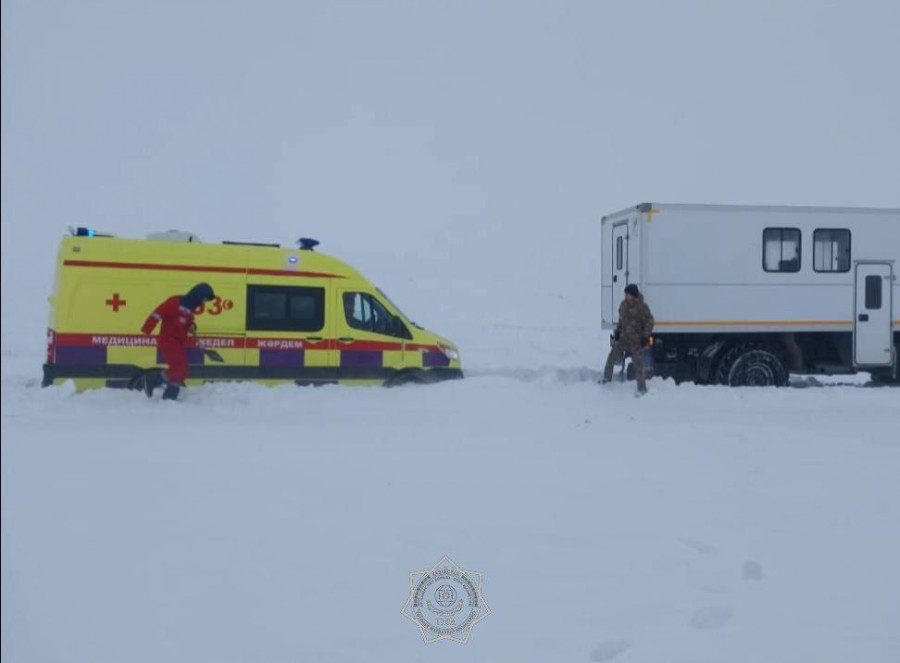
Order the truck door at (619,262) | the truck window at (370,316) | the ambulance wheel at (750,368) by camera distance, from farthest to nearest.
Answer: the truck door at (619,262)
the ambulance wheel at (750,368)
the truck window at (370,316)

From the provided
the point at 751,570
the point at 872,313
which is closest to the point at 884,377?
the point at 872,313

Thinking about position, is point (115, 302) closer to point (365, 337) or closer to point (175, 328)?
point (175, 328)

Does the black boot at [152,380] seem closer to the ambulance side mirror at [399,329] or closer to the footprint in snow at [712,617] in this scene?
the ambulance side mirror at [399,329]

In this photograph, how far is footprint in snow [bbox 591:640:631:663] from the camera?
432 centimetres

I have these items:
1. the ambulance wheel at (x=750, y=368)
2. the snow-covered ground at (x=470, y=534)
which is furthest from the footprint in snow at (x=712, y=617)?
the ambulance wheel at (x=750, y=368)

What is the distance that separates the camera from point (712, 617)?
15.3 ft

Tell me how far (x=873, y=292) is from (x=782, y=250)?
171 cm

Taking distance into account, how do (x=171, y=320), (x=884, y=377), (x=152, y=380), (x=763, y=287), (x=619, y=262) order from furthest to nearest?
(x=884, y=377) < (x=619, y=262) < (x=763, y=287) < (x=152, y=380) < (x=171, y=320)

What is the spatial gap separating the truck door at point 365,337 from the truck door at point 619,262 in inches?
157

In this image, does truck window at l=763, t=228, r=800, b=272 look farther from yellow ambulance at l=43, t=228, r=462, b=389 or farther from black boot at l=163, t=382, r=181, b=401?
black boot at l=163, t=382, r=181, b=401

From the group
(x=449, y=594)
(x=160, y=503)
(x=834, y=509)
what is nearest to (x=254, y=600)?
(x=449, y=594)

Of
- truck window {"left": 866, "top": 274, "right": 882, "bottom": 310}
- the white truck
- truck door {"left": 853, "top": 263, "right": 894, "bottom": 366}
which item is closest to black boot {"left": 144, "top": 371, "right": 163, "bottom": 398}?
the white truck

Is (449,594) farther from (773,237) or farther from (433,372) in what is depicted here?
(773,237)

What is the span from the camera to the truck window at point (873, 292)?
46.2 ft
